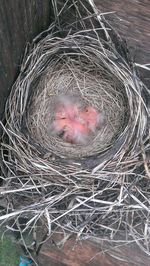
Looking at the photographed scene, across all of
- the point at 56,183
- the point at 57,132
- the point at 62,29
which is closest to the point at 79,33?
the point at 62,29

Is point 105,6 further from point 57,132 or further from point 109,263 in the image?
point 109,263

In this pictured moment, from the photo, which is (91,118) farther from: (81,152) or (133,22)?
(133,22)

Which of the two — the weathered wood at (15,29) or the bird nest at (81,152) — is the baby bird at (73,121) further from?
the weathered wood at (15,29)

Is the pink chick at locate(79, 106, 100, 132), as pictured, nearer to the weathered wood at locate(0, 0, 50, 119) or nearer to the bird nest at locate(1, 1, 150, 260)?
the bird nest at locate(1, 1, 150, 260)

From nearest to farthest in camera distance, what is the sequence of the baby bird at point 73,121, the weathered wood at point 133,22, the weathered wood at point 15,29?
the weathered wood at point 15,29
the weathered wood at point 133,22
the baby bird at point 73,121

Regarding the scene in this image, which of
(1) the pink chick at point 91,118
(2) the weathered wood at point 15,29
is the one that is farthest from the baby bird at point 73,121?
(2) the weathered wood at point 15,29

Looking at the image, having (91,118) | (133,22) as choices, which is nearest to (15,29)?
(133,22)
